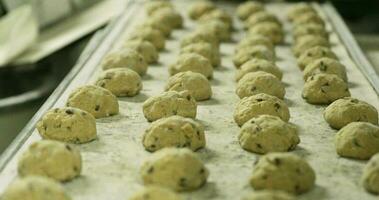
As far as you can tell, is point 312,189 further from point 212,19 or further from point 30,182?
point 212,19

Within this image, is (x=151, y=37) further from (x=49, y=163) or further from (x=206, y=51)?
(x=49, y=163)

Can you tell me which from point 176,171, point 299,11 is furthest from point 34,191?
point 299,11

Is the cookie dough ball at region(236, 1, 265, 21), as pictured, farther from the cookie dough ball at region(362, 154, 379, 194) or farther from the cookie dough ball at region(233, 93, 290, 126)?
the cookie dough ball at region(362, 154, 379, 194)

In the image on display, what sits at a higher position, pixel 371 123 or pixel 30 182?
pixel 30 182

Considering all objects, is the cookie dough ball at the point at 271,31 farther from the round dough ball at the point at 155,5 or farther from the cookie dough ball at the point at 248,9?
the round dough ball at the point at 155,5

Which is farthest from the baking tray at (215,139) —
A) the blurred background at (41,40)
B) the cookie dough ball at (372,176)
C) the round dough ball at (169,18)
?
the blurred background at (41,40)

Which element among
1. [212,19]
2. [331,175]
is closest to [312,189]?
[331,175]
